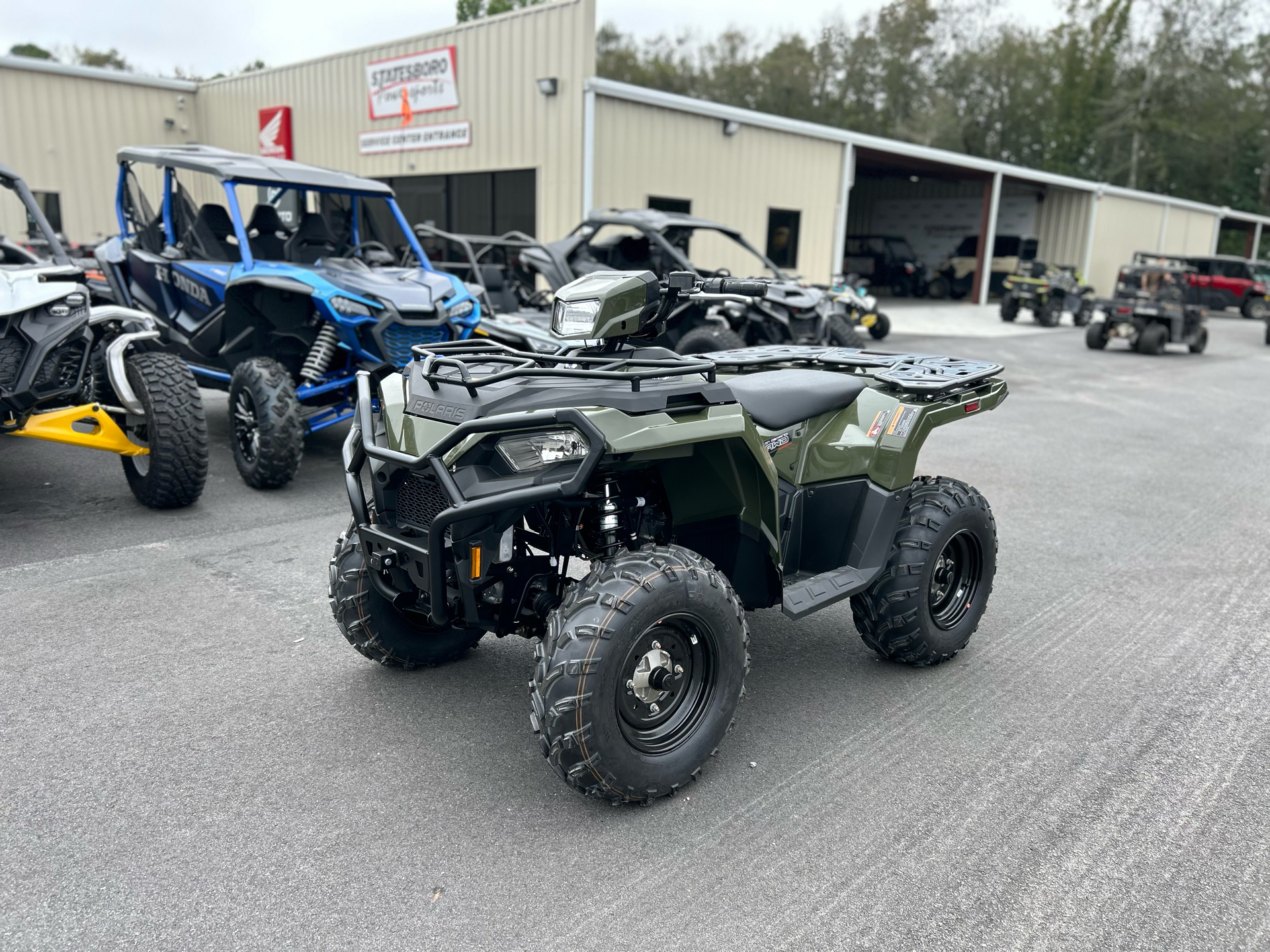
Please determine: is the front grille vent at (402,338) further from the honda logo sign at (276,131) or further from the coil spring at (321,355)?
the honda logo sign at (276,131)

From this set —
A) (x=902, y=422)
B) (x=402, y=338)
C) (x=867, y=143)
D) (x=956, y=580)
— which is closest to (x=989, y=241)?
(x=867, y=143)

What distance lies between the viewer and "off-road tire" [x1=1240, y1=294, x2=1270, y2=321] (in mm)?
28848

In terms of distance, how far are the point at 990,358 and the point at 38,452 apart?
13239 millimetres

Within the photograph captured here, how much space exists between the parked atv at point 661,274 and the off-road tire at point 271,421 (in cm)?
379

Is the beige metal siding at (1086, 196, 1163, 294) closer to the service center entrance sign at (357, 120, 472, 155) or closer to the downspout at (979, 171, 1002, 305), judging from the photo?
the downspout at (979, 171, 1002, 305)

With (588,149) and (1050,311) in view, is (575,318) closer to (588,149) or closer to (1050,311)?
(588,149)

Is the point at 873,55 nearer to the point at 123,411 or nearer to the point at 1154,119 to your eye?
the point at 1154,119

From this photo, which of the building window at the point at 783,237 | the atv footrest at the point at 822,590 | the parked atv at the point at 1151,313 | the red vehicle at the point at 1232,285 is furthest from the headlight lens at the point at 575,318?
the red vehicle at the point at 1232,285

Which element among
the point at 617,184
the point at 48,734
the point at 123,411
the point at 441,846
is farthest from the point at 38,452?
the point at 617,184

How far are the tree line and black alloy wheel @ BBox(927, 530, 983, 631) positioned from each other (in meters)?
55.7

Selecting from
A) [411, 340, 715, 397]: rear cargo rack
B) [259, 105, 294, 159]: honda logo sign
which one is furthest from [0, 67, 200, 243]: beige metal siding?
[411, 340, 715, 397]: rear cargo rack

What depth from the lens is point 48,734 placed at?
310 cm

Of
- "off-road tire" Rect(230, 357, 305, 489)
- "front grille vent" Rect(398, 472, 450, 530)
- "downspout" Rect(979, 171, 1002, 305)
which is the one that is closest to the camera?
"front grille vent" Rect(398, 472, 450, 530)

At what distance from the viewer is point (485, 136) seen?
15875 mm
